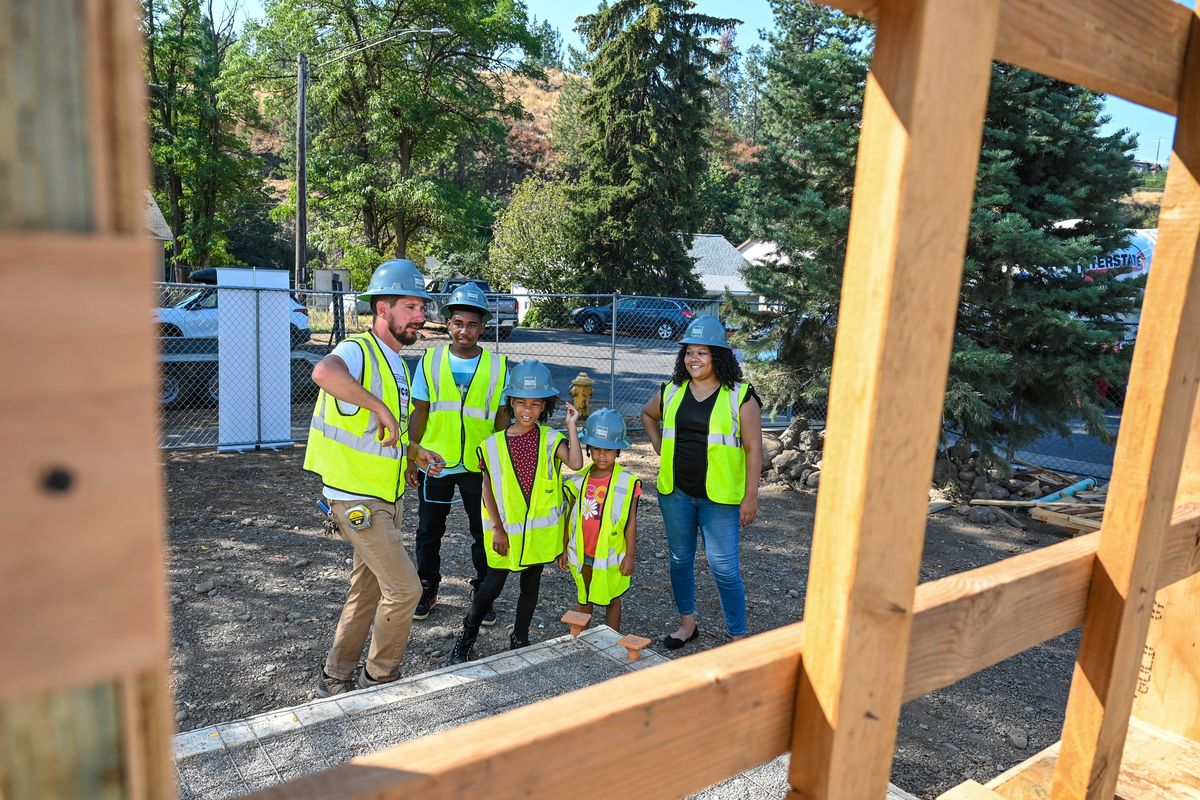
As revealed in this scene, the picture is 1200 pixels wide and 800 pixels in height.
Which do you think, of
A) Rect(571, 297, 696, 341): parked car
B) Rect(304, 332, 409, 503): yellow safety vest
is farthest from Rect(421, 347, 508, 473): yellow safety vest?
Rect(571, 297, 696, 341): parked car

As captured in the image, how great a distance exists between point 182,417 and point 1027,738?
1160 cm

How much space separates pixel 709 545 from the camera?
17.0 ft

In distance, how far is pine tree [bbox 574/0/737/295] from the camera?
1270 inches

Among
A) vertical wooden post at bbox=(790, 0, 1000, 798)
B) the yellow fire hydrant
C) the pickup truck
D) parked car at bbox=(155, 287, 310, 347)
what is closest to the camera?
vertical wooden post at bbox=(790, 0, 1000, 798)

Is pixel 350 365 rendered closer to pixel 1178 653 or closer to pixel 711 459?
pixel 711 459

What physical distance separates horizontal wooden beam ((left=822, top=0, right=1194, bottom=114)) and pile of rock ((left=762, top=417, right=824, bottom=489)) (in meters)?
8.25

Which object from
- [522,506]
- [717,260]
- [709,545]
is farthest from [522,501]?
[717,260]

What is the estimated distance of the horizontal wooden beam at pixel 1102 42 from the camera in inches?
56.3

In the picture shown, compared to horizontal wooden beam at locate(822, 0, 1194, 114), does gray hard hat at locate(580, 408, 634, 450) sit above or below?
below

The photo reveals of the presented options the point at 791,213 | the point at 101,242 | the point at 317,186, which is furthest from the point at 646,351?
the point at 101,242

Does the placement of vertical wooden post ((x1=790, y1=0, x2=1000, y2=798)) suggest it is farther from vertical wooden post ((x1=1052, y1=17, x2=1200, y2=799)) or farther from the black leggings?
the black leggings

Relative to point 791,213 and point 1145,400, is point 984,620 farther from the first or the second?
point 791,213

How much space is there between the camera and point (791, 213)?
32.2 ft

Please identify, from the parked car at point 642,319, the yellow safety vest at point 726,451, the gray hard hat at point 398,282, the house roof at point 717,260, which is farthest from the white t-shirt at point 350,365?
the house roof at point 717,260
